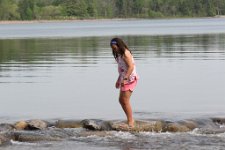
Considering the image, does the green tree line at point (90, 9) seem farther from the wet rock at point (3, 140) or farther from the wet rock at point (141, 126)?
the wet rock at point (3, 140)

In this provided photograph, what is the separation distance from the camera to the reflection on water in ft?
62.2

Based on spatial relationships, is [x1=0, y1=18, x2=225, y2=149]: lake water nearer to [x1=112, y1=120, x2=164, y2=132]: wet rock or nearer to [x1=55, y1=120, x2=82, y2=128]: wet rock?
[x1=112, y1=120, x2=164, y2=132]: wet rock

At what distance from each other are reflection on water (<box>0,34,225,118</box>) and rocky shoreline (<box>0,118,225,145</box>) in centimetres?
266

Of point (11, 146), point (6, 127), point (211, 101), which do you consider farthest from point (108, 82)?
point (11, 146)

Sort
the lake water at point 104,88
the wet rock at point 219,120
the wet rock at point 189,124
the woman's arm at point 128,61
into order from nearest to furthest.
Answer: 1. the woman's arm at point 128,61
2. the wet rock at point 189,124
3. the wet rock at point 219,120
4. the lake water at point 104,88

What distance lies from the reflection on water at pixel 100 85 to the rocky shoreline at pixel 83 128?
2.66 meters

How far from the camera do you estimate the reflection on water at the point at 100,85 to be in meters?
19.0

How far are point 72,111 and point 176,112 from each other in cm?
293

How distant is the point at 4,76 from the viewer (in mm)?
26828

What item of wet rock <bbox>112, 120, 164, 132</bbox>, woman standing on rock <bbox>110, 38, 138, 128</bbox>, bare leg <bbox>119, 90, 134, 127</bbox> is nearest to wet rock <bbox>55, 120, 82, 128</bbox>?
wet rock <bbox>112, 120, 164, 132</bbox>

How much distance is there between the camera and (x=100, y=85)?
23344 mm

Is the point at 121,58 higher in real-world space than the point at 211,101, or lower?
higher

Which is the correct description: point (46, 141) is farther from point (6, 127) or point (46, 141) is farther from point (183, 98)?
point (183, 98)

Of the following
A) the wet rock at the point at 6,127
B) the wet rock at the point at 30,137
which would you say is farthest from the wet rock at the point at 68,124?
the wet rock at the point at 30,137
